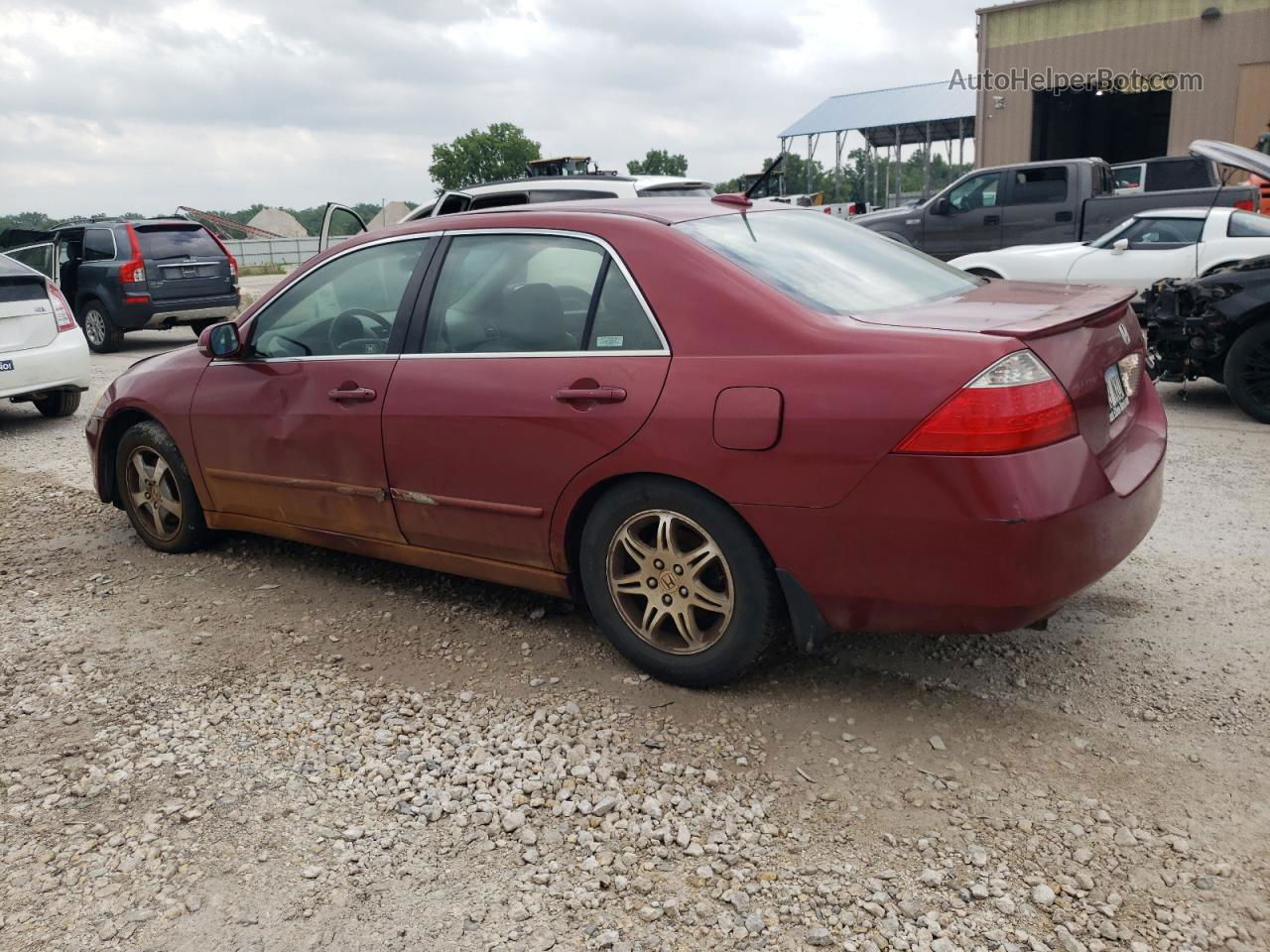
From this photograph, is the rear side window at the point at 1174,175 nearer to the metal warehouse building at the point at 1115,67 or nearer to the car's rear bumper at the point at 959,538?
the metal warehouse building at the point at 1115,67

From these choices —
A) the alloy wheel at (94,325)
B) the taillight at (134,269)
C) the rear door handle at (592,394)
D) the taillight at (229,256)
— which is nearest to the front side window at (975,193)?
the taillight at (229,256)

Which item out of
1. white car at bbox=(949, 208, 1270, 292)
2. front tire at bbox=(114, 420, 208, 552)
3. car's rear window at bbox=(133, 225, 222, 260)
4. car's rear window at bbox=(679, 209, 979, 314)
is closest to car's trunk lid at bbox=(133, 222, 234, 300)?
car's rear window at bbox=(133, 225, 222, 260)

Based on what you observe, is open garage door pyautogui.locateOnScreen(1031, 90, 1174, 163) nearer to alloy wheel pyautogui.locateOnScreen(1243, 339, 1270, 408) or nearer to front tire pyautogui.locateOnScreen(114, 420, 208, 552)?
alloy wheel pyautogui.locateOnScreen(1243, 339, 1270, 408)

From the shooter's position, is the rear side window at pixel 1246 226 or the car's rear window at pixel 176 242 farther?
the car's rear window at pixel 176 242

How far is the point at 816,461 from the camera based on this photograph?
306 cm

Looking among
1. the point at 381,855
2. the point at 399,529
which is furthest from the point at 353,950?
the point at 399,529

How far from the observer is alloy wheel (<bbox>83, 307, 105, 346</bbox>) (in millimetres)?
13945

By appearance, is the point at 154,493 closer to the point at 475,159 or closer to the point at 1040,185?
the point at 1040,185

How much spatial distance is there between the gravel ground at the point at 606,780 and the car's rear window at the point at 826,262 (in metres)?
1.23

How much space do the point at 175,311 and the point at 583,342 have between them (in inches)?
471

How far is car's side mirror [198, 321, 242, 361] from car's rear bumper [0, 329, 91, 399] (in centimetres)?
490

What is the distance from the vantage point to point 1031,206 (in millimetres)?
14289

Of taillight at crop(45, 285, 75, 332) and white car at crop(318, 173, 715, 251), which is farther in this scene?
white car at crop(318, 173, 715, 251)
